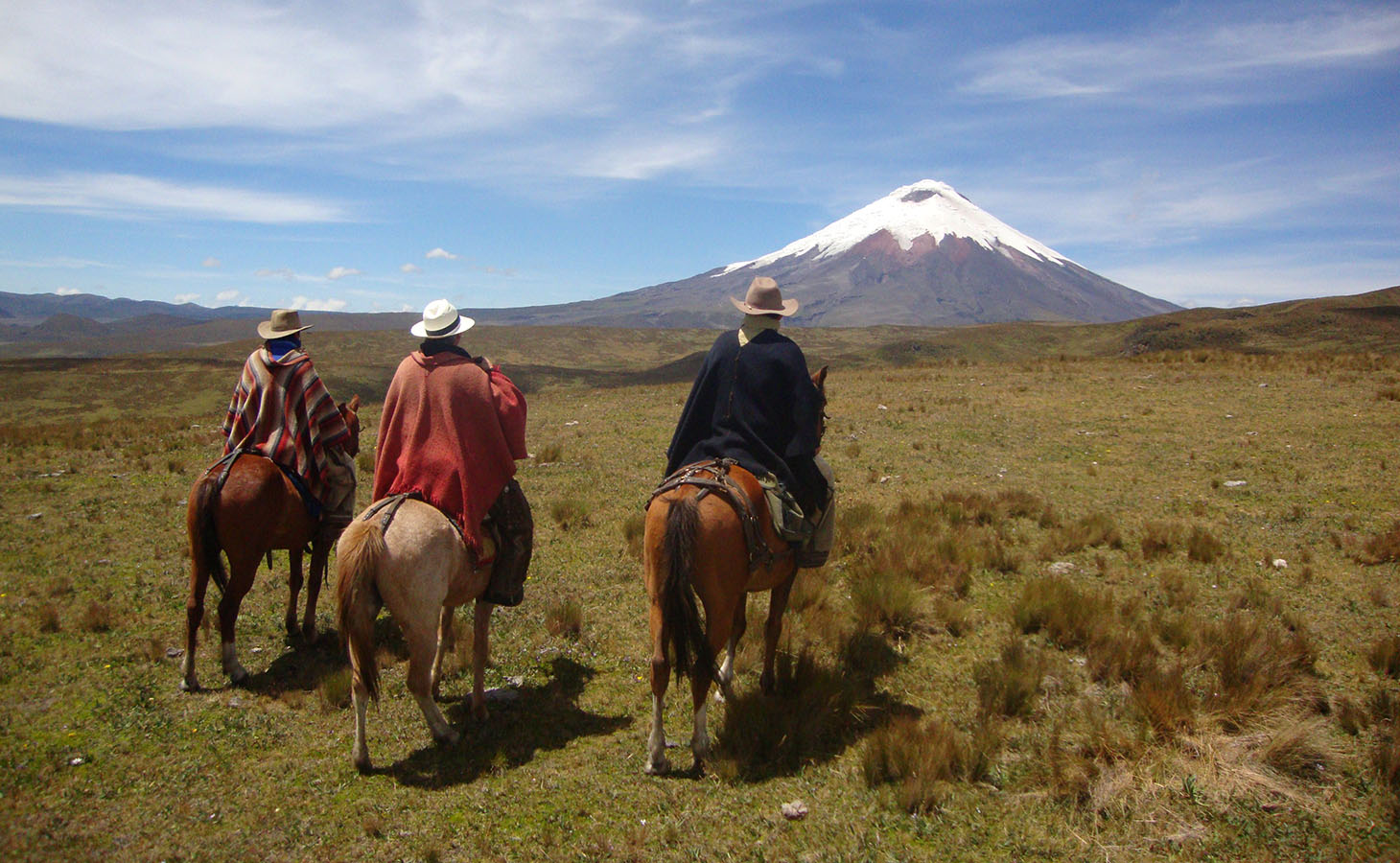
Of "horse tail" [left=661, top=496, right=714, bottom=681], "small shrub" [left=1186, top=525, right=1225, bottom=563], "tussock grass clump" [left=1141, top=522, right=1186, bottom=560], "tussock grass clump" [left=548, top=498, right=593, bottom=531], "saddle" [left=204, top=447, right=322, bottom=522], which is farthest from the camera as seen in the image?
"tussock grass clump" [left=548, top=498, right=593, bottom=531]

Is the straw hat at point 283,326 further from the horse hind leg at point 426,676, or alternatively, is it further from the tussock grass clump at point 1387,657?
the tussock grass clump at point 1387,657

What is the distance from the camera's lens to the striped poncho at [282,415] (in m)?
6.10

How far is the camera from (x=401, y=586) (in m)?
4.34

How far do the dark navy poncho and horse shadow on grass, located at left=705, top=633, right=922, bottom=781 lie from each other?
4.36 ft

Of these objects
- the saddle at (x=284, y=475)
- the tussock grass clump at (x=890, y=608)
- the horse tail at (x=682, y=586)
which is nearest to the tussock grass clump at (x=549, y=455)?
the saddle at (x=284, y=475)

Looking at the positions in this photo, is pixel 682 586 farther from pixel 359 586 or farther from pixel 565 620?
pixel 565 620

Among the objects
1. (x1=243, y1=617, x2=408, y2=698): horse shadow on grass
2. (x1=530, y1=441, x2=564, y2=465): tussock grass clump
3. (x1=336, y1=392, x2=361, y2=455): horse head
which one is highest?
(x1=336, y1=392, x2=361, y2=455): horse head

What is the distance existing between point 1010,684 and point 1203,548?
14.4 ft

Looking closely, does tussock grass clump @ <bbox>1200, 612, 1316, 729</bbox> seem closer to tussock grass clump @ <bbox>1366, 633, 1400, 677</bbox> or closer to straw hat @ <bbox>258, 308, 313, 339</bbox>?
tussock grass clump @ <bbox>1366, 633, 1400, 677</bbox>

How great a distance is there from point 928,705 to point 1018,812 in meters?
1.37

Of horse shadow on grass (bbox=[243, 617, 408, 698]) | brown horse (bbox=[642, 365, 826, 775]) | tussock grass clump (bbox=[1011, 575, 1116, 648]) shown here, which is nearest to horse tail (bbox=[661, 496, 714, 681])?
brown horse (bbox=[642, 365, 826, 775])

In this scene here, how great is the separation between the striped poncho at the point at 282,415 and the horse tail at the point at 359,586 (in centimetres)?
222

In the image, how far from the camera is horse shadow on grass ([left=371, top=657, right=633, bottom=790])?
15.0 feet

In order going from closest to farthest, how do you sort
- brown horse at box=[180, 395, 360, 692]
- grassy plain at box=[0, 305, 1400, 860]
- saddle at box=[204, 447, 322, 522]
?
grassy plain at box=[0, 305, 1400, 860] < brown horse at box=[180, 395, 360, 692] < saddle at box=[204, 447, 322, 522]
